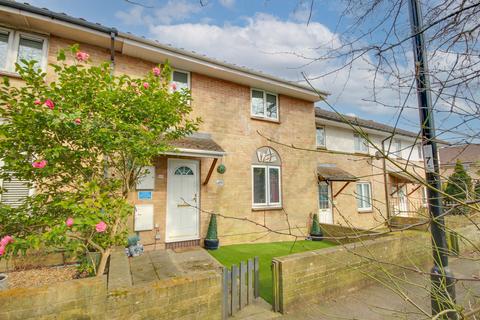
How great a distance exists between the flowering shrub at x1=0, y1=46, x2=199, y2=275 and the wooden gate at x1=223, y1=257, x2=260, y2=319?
199 cm

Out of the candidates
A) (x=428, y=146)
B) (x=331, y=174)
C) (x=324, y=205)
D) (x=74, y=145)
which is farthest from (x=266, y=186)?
(x=74, y=145)

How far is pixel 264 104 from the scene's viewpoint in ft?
33.0

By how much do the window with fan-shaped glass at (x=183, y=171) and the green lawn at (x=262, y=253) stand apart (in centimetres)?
256

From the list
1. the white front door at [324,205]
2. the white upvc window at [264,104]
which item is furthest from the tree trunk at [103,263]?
the white front door at [324,205]

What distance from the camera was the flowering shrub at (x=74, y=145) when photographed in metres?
3.32

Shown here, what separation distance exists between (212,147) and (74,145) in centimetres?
423

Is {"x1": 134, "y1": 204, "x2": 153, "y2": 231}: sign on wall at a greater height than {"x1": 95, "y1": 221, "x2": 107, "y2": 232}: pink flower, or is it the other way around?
{"x1": 95, "y1": 221, "x2": 107, "y2": 232}: pink flower

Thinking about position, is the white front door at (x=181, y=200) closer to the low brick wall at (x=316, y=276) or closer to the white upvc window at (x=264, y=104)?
the white upvc window at (x=264, y=104)

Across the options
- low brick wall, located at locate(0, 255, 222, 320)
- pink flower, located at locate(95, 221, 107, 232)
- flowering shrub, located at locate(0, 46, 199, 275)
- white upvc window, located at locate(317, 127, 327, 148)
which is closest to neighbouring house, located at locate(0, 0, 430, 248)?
white upvc window, located at locate(317, 127, 327, 148)

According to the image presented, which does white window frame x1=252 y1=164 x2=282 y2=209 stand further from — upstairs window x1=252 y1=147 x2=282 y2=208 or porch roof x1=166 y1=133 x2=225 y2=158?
porch roof x1=166 y1=133 x2=225 y2=158

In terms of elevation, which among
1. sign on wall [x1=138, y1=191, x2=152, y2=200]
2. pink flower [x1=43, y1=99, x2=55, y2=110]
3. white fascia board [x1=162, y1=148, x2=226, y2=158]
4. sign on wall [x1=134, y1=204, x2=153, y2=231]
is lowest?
sign on wall [x1=134, y1=204, x2=153, y2=231]

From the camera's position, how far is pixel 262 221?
9.23 metres

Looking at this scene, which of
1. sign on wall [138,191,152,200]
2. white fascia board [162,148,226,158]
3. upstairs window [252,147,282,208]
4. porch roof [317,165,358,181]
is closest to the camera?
white fascia board [162,148,226,158]

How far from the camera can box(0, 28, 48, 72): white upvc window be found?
20.4 ft
